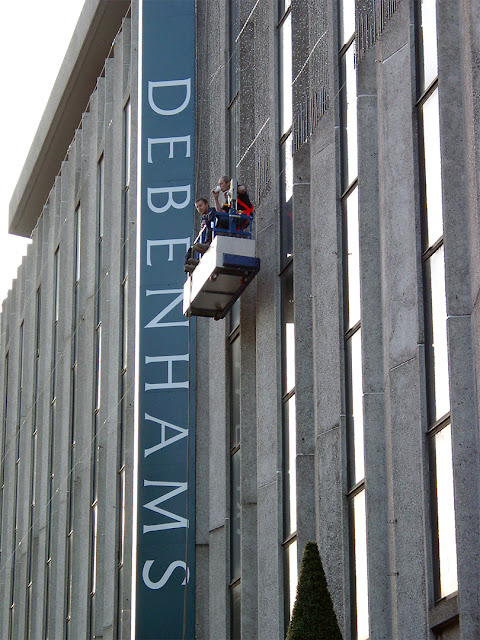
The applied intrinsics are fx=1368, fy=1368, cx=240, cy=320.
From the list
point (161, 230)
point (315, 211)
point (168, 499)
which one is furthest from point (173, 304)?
point (315, 211)

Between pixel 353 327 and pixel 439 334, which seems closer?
pixel 439 334

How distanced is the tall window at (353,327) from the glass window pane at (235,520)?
658 cm

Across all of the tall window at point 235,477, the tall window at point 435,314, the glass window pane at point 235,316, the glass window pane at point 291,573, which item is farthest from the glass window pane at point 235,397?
the tall window at point 435,314

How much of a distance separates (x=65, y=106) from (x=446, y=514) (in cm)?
3368

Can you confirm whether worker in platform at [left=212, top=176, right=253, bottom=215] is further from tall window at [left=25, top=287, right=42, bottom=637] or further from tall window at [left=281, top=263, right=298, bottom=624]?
tall window at [left=25, top=287, right=42, bottom=637]

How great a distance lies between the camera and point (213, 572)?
2912 centimetres

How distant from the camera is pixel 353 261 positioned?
22750 millimetres

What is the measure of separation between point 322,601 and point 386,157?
6.84m

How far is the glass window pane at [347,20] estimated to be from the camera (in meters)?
23.4

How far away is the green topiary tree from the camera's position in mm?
18250

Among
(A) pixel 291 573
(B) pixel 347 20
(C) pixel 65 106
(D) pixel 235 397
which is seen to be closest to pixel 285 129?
(B) pixel 347 20

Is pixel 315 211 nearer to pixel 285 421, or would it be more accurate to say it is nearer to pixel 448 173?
pixel 285 421

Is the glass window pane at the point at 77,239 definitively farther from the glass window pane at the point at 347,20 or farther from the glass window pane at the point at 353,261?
the glass window pane at the point at 353,261

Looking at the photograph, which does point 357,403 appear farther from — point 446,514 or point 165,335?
point 165,335
